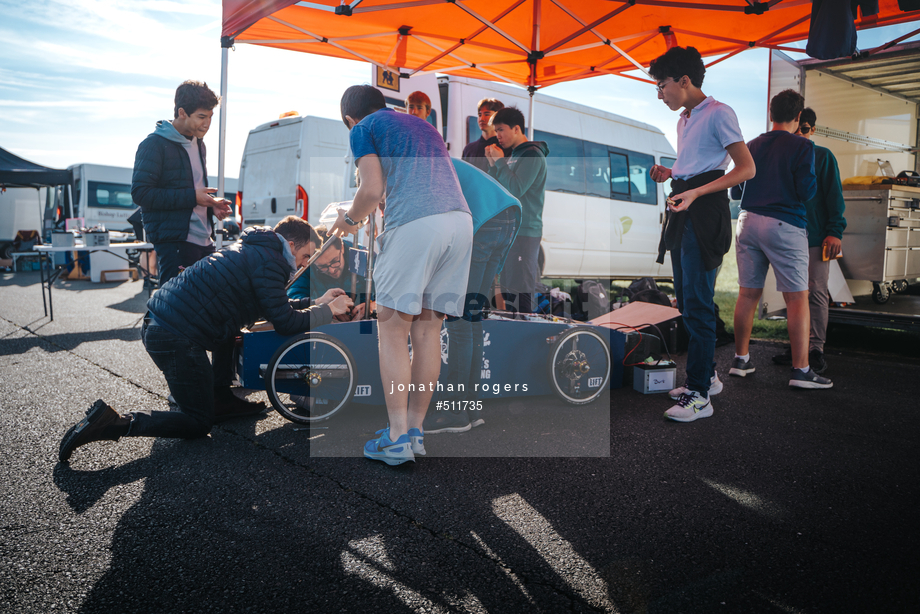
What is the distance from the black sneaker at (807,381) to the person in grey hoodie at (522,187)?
198cm

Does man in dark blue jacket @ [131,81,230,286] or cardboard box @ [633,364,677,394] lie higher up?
man in dark blue jacket @ [131,81,230,286]

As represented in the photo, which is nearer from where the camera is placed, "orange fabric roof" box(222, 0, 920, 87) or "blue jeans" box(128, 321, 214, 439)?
"blue jeans" box(128, 321, 214, 439)

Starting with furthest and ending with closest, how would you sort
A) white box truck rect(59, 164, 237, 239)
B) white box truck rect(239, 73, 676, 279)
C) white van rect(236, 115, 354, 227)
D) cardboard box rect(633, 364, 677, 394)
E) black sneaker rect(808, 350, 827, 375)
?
white box truck rect(59, 164, 237, 239)
white van rect(236, 115, 354, 227)
white box truck rect(239, 73, 676, 279)
black sneaker rect(808, 350, 827, 375)
cardboard box rect(633, 364, 677, 394)

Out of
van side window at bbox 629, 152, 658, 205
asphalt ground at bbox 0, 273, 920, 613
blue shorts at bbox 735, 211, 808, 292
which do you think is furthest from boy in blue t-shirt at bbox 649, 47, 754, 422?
van side window at bbox 629, 152, 658, 205

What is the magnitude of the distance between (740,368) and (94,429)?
436 centimetres

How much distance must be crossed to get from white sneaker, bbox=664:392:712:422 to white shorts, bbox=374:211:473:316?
1.64 meters

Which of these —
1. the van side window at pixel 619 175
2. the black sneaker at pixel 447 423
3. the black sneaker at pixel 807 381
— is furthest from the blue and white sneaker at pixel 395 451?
the van side window at pixel 619 175

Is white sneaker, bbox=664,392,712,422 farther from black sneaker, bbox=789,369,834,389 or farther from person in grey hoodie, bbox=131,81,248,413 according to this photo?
person in grey hoodie, bbox=131,81,248,413

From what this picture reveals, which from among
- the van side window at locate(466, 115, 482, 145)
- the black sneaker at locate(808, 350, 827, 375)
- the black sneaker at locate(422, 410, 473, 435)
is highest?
the van side window at locate(466, 115, 482, 145)

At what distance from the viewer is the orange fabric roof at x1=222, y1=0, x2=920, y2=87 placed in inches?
194

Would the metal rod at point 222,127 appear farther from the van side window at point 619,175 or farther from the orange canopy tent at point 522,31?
the van side window at point 619,175

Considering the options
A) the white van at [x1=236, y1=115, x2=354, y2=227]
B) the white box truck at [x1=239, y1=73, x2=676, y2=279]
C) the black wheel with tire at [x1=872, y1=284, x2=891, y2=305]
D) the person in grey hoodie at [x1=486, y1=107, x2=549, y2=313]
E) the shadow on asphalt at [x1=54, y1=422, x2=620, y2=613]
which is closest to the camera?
the shadow on asphalt at [x1=54, y1=422, x2=620, y2=613]

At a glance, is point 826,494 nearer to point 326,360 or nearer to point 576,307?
point 326,360

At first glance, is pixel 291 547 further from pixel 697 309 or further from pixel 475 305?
pixel 697 309
